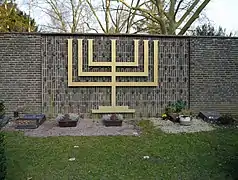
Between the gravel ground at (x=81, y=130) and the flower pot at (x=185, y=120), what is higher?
the flower pot at (x=185, y=120)

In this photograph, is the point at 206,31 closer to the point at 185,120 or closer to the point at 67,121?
the point at 185,120

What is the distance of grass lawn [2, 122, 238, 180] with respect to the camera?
4.61 metres

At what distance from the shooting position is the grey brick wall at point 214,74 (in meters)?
9.91

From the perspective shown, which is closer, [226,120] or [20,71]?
[226,120]

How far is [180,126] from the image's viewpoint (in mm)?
8430

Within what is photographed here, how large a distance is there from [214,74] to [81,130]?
4.84 meters

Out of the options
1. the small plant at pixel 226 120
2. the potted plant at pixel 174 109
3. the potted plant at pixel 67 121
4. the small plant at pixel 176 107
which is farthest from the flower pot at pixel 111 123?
the small plant at pixel 226 120

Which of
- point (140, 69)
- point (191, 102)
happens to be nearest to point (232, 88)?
point (191, 102)

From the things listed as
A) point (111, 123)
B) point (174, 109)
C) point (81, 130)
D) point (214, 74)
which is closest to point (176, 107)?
point (174, 109)

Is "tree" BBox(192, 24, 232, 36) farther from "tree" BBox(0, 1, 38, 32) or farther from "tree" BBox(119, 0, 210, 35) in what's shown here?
"tree" BBox(0, 1, 38, 32)

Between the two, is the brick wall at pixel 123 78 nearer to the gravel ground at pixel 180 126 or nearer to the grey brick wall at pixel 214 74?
the grey brick wall at pixel 214 74

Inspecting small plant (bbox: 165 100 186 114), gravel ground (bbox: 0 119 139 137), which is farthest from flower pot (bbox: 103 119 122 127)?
small plant (bbox: 165 100 186 114)

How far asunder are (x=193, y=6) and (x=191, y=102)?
7556 mm

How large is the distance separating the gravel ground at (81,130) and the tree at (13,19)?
1126 centimetres
